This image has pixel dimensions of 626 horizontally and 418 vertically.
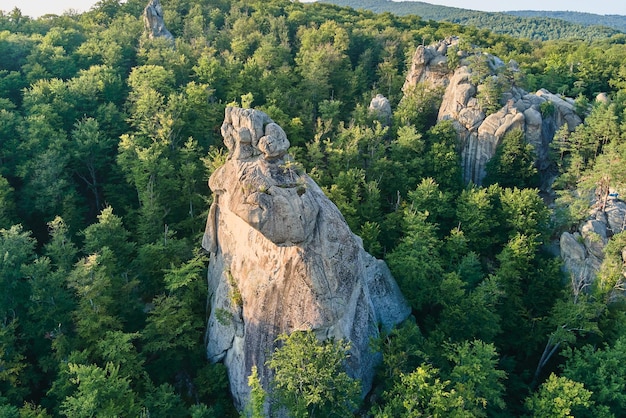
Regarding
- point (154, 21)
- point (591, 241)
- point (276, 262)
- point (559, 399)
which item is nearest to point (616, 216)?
Result: point (591, 241)

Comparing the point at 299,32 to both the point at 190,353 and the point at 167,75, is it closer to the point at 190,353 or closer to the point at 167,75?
the point at 167,75

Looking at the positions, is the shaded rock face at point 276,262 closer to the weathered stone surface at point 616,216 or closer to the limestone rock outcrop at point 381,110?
the weathered stone surface at point 616,216

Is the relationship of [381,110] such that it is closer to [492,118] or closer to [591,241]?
[492,118]

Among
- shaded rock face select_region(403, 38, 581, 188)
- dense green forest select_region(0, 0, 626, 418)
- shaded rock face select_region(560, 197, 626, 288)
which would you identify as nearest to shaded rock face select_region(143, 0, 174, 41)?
dense green forest select_region(0, 0, 626, 418)

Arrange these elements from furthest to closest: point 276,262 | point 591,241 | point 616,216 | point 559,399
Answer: point 616,216 → point 591,241 → point 559,399 → point 276,262

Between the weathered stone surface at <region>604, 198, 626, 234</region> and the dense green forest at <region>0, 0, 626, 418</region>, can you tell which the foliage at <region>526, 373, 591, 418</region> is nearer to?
the dense green forest at <region>0, 0, 626, 418</region>

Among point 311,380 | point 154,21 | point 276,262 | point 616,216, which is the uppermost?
point 154,21
